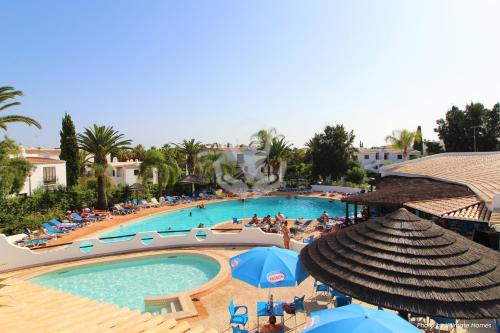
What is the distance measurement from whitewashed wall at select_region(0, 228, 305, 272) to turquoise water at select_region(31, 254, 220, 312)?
1.07 m

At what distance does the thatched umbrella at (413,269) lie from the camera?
505 centimetres

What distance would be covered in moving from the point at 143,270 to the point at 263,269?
27.1 feet

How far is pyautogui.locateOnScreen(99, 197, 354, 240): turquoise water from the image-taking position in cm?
2439

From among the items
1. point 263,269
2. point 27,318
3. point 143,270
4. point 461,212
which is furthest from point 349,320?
point 143,270

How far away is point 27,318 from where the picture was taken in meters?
6.11

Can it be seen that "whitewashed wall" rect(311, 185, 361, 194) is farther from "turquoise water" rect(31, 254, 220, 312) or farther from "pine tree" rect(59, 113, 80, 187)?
"pine tree" rect(59, 113, 80, 187)

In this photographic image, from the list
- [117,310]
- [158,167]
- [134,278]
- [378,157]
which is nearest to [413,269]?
[117,310]

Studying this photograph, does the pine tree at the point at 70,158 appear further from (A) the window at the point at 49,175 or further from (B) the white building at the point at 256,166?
(B) the white building at the point at 256,166

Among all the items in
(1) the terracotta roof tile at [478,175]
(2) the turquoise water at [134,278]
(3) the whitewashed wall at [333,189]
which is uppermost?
(1) the terracotta roof tile at [478,175]

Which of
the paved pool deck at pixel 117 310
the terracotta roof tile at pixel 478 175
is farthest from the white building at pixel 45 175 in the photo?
the terracotta roof tile at pixel 478 175

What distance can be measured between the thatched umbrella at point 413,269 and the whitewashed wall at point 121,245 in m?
8.07

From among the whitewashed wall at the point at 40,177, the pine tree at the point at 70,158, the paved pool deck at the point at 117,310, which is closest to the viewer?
the paved pool deck at the point at 117,310

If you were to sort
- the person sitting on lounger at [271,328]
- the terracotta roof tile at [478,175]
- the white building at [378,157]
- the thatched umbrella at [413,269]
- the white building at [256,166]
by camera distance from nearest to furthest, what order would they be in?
the thatched umbrella at [413,269]
the person sitting on lounger at [271,328]
the terracotta roof tile at [478,175]
the white building at [256,166]
the white building at [378,157]

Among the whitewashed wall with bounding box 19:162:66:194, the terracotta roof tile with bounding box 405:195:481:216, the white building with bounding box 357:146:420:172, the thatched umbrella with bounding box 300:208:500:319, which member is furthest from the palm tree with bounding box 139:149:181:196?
the white building with bounding box 357:146:420:172
